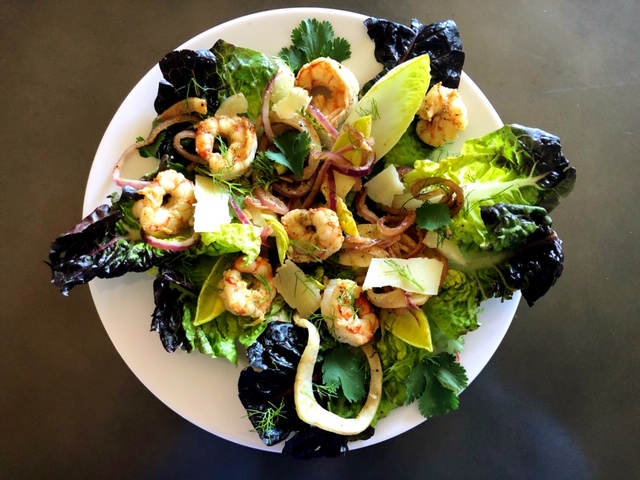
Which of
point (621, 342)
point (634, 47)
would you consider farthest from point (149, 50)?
point (621, 342)

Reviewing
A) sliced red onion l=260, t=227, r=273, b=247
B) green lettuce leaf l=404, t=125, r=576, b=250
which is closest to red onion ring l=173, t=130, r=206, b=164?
sliced red onion l=260, t=227, r=273, b=247

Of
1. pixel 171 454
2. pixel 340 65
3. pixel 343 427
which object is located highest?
pixel 340 65

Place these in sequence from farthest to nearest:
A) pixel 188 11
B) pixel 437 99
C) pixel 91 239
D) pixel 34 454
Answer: pixel 188 11 → pixel 34 454 → pixel 437 99 → pixel 91 239

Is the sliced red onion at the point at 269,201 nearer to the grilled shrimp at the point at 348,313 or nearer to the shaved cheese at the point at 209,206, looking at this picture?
the shaved cheese at the point at 209,206

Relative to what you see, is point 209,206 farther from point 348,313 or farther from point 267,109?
point 348,313

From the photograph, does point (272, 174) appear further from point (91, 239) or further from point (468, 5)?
point (468, 5)

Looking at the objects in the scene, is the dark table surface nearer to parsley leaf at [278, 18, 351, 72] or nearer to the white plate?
the white plate
